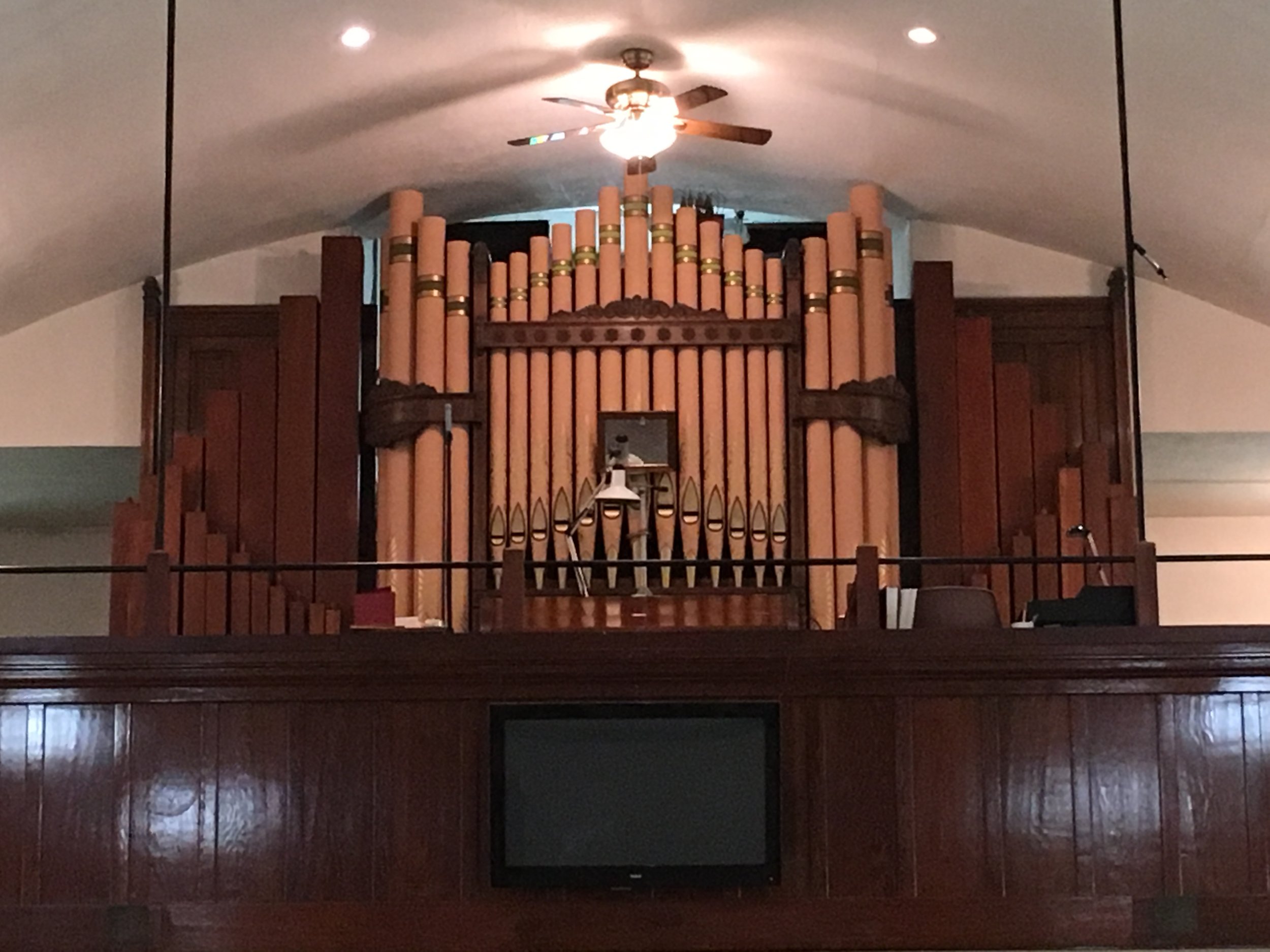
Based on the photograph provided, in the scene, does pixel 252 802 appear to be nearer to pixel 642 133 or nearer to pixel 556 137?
pixel 556 137

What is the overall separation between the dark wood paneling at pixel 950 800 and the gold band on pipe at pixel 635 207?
13.1 feet

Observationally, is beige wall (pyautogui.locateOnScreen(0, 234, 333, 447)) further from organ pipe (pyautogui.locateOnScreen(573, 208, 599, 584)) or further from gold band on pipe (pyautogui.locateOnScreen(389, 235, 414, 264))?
organ pipe (pyautogui.locateOnScreen(573, 208, 599, 584))

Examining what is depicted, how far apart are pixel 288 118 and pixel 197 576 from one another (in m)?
2.15

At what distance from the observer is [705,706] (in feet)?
20.2

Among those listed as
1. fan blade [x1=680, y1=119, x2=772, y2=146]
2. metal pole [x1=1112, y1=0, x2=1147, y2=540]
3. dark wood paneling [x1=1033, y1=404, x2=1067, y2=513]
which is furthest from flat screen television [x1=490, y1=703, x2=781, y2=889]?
dark wood paneling [x1=1033, y1=404, x2=1067, y2=513]

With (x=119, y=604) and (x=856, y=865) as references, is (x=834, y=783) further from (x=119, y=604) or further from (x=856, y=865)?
(x=119, y=604)

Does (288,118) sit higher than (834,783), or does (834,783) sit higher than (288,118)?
(288,118)

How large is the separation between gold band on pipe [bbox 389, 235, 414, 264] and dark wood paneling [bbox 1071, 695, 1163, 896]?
4.61 metres

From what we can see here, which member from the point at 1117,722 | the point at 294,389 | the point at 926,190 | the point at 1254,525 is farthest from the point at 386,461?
the point at 1254,525

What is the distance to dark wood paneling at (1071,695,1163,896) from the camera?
606 centimetres

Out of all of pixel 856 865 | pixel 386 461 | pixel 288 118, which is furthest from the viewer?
pixel 386 461

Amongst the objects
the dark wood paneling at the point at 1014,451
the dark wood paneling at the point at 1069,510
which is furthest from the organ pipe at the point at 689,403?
the dark wood paneling at the point at 1069,510

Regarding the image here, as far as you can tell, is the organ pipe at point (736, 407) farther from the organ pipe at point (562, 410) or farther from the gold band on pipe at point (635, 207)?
the organ pipe at point (562, 410)

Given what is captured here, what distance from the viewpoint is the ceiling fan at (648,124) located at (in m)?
7.95
